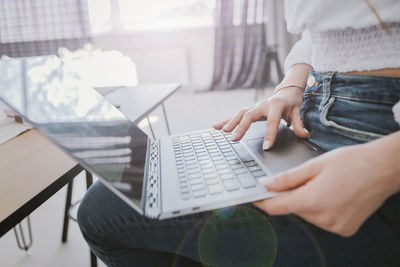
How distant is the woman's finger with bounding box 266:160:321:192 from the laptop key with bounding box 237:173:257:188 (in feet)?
0.15

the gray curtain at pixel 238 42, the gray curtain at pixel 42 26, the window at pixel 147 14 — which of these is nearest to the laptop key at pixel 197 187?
the gray curtain at pixel 238 42

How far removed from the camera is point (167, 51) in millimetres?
4098

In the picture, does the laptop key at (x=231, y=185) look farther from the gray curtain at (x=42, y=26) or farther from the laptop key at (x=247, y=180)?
the gray curtain at (x=42, y=26)

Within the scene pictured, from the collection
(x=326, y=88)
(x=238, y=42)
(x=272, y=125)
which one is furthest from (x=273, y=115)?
(x=238, y=42)

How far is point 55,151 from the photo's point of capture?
28.9 inches

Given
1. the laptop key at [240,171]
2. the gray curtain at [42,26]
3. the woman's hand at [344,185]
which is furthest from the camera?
the gray curtain at [42,26]

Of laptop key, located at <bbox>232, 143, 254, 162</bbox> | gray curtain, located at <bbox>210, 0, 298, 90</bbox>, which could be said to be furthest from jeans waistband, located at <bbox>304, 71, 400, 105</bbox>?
gray curtain, located at <bbox>210, 0, 298, 90</bbox>

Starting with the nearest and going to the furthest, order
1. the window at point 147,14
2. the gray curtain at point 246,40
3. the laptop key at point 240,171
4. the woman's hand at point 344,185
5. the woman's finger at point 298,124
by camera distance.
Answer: the woman's hand at point 344,185 < the laptop key at point 240,171 < the woman's finger at point 298,124 < the gray curtain at point 246,40 < the window at point 147,14

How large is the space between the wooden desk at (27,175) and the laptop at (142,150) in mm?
95

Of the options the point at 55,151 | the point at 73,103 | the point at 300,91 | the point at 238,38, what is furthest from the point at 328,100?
the point at 238,38

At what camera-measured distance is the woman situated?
0.38 meters

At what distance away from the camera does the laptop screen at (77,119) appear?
422 millimetres

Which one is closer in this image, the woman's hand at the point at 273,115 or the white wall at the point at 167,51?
the woman's hand at the point at 273,115

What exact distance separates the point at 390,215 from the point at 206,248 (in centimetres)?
29
